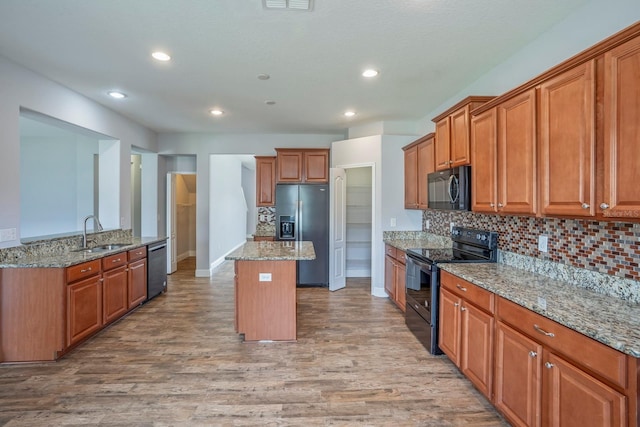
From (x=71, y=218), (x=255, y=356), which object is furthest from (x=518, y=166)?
(x=71, y=218)

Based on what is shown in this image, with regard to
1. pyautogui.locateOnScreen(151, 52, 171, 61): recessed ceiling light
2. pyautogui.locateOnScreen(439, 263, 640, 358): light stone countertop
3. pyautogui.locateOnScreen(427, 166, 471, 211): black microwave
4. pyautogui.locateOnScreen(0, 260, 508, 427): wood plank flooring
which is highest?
pyautogui.locateOnScreen(151, 52, 171, 61): recessed ceiling light

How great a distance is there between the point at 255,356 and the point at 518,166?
274 cm

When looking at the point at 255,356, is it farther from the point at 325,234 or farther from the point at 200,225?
the point at 200,225

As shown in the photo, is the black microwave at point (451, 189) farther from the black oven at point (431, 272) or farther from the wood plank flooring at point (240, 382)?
the wood plank flooring at point (240, 382)

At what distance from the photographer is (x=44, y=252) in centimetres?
331

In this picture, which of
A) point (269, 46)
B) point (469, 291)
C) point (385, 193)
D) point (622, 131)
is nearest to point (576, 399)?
point (469, 291)

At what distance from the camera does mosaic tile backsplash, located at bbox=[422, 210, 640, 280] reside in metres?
1.78

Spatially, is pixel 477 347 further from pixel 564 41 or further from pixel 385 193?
pixel 385 193

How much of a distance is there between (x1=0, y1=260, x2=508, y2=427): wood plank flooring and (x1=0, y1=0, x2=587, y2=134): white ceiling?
277 centimetres

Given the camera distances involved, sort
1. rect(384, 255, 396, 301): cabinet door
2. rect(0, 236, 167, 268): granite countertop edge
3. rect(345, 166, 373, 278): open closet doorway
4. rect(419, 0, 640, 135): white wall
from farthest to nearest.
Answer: rect(345, 166, 373, 278): open closet doorway
rect(384, 255, 396, 301): cabinet door
rect(0, 236, 167, 268): granite countertop edge
rect(419, 0, 640, 135): white wall

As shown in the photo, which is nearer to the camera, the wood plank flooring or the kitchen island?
the wood plank flooring

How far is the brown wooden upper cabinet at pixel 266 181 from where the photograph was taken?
580 centimetres

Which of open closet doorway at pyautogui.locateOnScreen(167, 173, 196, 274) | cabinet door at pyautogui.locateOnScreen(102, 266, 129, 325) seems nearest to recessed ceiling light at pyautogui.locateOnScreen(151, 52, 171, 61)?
cabinet door at pyautogui.locateOnScreen(102, 266, 129, 325)

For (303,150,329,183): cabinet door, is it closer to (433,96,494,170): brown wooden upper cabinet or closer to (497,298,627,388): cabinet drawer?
(433,96,494,170): brown wooden upper cabinet
